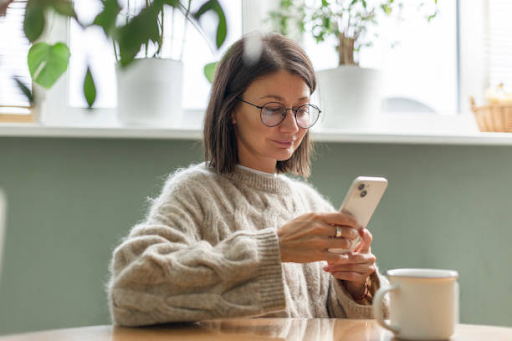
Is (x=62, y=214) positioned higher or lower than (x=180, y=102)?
lower

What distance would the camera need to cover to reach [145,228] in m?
1.13

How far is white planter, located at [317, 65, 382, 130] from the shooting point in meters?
2.00

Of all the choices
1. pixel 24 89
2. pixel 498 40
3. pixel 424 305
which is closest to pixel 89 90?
pixel 24 89

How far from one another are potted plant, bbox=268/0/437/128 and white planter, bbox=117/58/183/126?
425mm

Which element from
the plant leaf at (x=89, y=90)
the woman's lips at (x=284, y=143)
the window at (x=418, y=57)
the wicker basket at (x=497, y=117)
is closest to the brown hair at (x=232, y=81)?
the woman's lips at (x=284, y=143)

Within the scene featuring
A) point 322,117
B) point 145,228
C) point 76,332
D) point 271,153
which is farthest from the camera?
point 322,117

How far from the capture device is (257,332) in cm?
93

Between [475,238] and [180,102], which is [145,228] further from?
[475,238]

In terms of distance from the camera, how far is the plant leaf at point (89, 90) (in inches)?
9.7

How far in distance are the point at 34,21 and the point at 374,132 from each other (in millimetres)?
1783

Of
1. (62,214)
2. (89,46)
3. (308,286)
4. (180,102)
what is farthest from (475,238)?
(89,46)

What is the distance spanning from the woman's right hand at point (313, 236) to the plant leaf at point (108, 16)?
2.94 ft

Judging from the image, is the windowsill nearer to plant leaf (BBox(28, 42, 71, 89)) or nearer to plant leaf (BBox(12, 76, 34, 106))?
plant leaf (BBox(28, 42, 71, 89))

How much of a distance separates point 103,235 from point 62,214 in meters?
0.15
